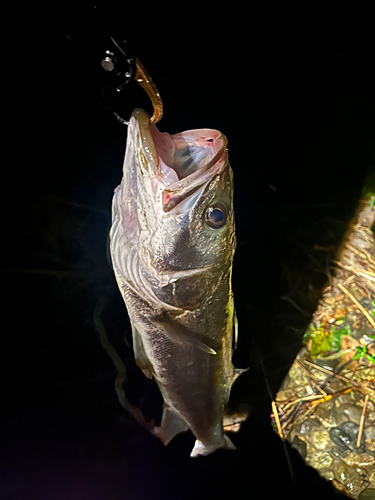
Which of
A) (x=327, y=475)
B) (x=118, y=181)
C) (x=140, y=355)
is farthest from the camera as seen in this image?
(x=327, y=475)

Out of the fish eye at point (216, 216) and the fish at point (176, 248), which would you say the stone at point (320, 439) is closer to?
the fish at point (176, 248)

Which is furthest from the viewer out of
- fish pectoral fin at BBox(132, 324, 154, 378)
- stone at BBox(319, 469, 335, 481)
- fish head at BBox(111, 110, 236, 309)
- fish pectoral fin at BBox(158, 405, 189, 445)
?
stone at BBox(319, 469, 335, 481)

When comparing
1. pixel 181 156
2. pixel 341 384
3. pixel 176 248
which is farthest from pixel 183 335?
pixel 341 384

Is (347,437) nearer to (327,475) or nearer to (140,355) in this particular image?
(327,475)

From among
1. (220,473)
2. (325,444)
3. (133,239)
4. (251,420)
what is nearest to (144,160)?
(133,239)

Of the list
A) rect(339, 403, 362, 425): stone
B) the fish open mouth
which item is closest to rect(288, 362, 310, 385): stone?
rect(339, 403, 362, 425): stone

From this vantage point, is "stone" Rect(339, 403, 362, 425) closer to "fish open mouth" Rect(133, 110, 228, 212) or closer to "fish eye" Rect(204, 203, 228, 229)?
"fish eye" Rect(204, 203, 228, 229)

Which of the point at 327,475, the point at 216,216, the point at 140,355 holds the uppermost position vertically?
the point at 216,216

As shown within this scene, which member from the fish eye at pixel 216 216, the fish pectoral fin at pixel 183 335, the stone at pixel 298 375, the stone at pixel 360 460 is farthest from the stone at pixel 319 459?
the fish eye at pixel 216 216
